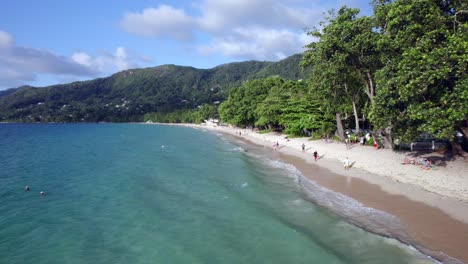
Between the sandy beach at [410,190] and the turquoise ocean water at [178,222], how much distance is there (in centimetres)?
184

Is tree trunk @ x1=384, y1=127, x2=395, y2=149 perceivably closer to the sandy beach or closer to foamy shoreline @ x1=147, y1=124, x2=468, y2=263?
the sandy beach

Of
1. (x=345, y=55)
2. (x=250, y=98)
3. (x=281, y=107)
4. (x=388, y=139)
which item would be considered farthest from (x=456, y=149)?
(x=250, y=98)

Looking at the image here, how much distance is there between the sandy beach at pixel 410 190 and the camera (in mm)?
14953

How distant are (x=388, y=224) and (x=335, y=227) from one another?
2936 mm

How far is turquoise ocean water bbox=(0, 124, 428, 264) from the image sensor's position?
571 inches

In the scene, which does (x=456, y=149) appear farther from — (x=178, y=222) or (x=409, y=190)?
(x=178, y=222)

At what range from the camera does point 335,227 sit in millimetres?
17000

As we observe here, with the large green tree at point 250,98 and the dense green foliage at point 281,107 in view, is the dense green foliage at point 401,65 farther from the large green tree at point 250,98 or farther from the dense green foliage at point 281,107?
the large green tree at point 250,98

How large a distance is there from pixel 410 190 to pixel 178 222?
1708cm

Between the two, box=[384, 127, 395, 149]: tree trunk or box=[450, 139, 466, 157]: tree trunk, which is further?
box=[384, 127, 395, 149]: tree trunk

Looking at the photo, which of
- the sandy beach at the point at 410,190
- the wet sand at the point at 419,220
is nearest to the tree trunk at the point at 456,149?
the sandy beach at the point at 410,190

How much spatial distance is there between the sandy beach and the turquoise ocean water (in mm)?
1836

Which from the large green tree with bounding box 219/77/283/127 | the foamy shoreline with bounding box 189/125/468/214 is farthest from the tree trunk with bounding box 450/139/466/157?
the large green tree with bounding box 219/77/283/127

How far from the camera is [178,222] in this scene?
18750 mm
